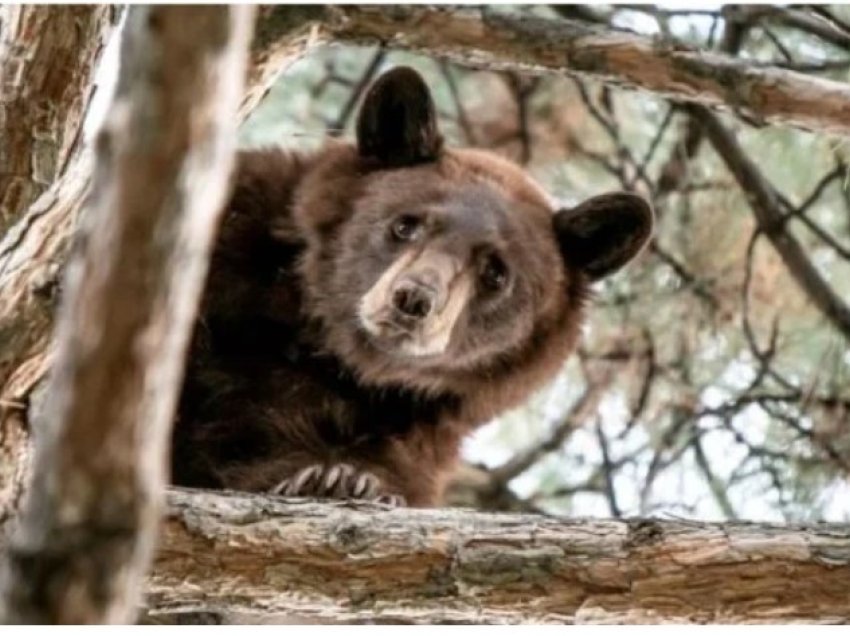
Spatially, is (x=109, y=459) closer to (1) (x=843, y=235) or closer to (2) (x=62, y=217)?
(2) (x=62, y=217)

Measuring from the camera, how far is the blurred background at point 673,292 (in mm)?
4203

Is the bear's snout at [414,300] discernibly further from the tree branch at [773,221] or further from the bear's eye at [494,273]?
the tree branch at [773,221]

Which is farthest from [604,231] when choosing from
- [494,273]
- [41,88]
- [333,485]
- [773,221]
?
[41,88]

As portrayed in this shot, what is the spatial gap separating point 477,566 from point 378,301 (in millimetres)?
859

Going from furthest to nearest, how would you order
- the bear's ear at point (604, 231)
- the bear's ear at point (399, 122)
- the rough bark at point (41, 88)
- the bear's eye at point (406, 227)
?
the bear's ear at point (604, 231)
the bear's ear at point (399, 122)
the bear's eye at point (406, 227)
the rough bark at point (41, 88)

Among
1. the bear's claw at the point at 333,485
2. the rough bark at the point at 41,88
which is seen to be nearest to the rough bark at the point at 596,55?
the rough bark at the point at 41,88

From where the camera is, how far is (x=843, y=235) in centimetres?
436

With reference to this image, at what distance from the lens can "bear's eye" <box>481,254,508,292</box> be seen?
3641 millimetres

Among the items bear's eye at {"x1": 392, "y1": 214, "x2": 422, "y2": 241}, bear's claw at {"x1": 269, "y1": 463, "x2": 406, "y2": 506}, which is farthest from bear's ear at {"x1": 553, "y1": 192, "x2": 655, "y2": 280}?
bear's claw at {"x1": 269, "y1": 463, "x2": 406, "y2": 506}

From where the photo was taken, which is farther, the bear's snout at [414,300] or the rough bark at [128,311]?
the bear's snout at [414,300]

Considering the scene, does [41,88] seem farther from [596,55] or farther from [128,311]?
[128,311]

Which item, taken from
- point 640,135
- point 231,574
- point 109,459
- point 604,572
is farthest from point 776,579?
point 640,135

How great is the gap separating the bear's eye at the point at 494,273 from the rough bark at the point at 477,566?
1022mm

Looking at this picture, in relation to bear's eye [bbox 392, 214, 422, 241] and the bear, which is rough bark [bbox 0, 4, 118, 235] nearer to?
the bear
